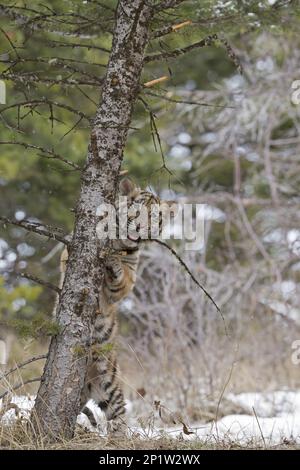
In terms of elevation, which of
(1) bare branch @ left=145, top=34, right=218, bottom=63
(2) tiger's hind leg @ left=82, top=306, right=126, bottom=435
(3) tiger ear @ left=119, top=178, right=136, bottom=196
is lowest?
(2) tiger's hind leg @ left=82, top=306, right=126, bottom=435

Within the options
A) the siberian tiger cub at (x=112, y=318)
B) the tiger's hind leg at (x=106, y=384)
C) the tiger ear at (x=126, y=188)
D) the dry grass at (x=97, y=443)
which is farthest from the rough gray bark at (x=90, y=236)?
the tiger ear at (x=126, y=188)

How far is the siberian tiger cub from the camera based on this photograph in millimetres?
6477

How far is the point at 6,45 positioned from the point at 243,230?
6748 millimetres

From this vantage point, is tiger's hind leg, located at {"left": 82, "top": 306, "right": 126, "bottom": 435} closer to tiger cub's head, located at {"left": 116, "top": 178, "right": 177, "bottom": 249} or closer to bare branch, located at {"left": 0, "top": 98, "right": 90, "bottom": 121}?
tiger cub's head, located at {"left": 116, "top": 178, "right": 177, "bottom": 249}

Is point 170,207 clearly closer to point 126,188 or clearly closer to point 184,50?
point 126,188

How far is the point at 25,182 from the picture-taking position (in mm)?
13938

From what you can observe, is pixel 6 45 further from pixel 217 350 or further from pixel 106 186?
pixel 217 350

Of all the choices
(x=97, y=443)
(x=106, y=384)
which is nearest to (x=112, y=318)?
(x=106, y=384)

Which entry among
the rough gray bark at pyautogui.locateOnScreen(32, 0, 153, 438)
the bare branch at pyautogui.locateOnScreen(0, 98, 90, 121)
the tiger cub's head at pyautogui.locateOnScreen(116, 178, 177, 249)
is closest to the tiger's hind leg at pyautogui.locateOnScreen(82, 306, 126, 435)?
the tiger cub's head at pyautogui.locateOnScreen(116, 178, 177, 249)

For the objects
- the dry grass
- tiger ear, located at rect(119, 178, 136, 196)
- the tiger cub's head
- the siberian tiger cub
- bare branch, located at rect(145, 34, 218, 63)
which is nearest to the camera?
the dry grass

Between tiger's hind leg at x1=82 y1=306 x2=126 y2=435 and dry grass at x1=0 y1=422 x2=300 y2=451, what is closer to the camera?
dry grass at x1=0 y1=422 x2=300 y2=451

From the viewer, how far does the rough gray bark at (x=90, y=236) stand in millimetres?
5059

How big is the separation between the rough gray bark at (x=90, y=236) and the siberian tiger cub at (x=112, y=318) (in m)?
1.12
